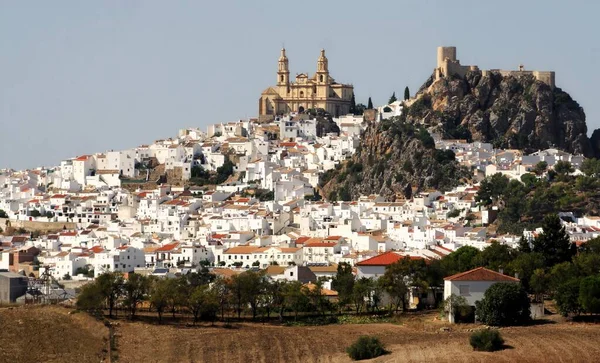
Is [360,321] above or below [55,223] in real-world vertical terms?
below

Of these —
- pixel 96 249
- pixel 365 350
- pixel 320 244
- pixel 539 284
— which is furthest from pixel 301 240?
pixel 365 350

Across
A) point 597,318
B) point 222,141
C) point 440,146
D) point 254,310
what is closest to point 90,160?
point 222,141

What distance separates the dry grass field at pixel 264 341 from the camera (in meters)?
51.8

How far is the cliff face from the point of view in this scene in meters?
120

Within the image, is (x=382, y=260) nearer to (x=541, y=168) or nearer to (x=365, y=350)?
(x=365, y=350)

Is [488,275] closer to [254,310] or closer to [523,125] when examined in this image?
[254,310]

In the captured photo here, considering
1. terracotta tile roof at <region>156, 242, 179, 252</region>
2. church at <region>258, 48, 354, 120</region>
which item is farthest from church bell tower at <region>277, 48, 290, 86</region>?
terracotta tile roof at <region>156, 242, 179, 252</region>

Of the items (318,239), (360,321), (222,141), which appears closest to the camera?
(360,321)

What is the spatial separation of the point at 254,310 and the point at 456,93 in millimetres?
61162

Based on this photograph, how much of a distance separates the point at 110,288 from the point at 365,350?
594 inches

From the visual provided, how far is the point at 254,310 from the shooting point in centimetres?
6359

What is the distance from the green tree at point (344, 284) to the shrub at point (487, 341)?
12971mm

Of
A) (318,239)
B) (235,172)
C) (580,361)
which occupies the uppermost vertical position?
(235,172)

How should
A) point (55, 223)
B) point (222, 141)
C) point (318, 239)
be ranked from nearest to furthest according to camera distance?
point (318, 239) → point (55, 223) → point (222, 141)
